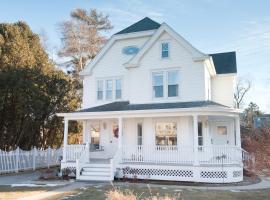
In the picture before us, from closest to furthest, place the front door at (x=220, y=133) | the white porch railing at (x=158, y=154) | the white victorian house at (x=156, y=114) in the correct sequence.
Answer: the white victorian house at (x=156, y=114), the white porch railing at (x=158, y=154), the front door at (x=220, y=133)

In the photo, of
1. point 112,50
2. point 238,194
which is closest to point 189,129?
point 238,194

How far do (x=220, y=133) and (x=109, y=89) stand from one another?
7.88 meters

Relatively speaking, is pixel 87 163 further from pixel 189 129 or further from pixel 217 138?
pixel 217 138

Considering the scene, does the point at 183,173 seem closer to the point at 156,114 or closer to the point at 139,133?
the point at 156,114

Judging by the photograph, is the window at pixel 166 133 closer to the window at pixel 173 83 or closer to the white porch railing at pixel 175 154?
the white porch railing at pixel 175 154

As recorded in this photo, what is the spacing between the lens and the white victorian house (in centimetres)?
1742

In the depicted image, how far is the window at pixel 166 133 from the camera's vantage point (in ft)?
64.1

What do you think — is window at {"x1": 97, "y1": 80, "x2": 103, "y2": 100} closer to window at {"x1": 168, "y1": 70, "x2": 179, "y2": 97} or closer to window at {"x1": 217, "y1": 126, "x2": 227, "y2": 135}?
window at {"x1": 168, "y1": 70, "x2": 179, "y2": 97}

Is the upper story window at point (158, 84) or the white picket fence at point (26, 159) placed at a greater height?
the upper story window at point (158, 84)

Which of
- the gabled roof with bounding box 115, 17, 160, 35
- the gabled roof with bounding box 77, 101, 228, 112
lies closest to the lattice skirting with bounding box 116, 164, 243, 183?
the gabled roof with bounding box 77, 101, 228, 112

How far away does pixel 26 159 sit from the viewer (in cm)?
2219

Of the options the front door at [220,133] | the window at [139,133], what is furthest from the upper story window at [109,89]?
the front door at [220,133]

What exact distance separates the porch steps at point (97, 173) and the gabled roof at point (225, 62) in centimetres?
1062

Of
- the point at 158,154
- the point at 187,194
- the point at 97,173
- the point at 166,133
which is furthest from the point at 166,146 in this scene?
the point at 187,194
